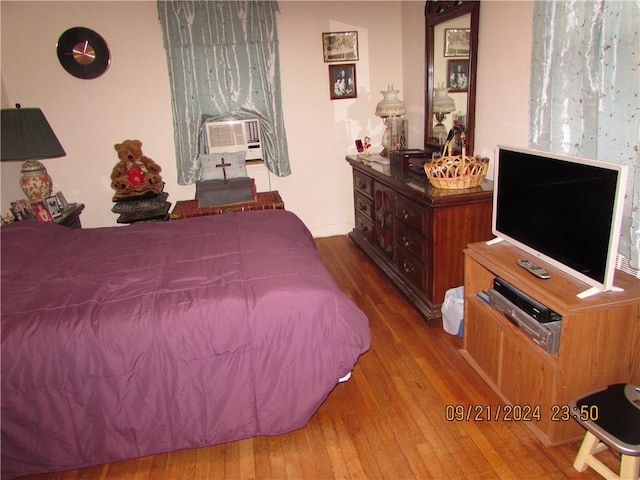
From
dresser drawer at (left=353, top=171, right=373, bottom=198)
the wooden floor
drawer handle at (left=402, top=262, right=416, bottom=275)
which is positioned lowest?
the wooden floor

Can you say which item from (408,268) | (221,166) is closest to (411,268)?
(408,268)

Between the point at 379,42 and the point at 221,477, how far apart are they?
374 cm

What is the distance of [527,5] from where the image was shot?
2.32m

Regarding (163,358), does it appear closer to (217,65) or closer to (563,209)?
(563,209)

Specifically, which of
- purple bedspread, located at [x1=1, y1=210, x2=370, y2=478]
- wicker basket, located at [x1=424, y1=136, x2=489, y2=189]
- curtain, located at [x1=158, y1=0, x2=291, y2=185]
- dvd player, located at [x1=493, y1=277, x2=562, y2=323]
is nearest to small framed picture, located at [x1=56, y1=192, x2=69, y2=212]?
curtain, located at [x1=158, y1=0, x2=291, y2=185]

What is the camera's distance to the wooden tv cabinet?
160cm

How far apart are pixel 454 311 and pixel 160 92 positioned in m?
3.05

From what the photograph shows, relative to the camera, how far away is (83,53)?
3625 millimetres

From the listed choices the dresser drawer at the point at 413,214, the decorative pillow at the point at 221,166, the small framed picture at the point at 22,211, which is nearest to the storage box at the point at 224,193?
the decorative pillow at the point at 221,166

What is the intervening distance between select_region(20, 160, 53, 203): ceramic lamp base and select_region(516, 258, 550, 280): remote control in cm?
322

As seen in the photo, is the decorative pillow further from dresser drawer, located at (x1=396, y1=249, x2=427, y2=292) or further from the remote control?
the remote control

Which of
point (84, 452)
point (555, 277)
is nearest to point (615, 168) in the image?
point (555, 277)

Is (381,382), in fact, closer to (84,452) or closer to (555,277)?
(555,277)

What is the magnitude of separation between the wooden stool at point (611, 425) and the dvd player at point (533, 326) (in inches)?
8.4
